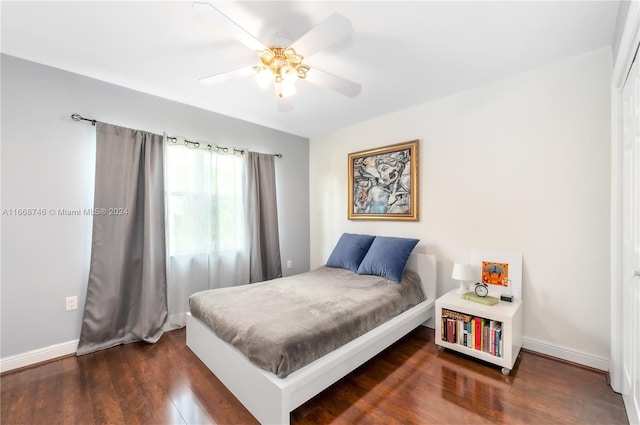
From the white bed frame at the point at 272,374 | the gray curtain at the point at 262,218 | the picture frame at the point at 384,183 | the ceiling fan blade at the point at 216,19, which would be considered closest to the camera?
the ceiling fan blade at the point at 216,19

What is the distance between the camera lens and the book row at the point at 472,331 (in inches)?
80.7

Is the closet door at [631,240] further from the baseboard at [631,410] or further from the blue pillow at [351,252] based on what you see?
the blue pillow at [351,252]

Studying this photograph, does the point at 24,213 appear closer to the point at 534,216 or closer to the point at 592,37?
the point at 534,216

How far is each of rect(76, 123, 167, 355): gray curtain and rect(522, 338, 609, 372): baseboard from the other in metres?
3.34

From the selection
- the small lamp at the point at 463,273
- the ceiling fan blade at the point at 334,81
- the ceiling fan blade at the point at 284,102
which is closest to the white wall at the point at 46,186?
the ceiling fan blade at the point at 284,102

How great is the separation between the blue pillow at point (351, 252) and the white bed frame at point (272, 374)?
32.0 inches

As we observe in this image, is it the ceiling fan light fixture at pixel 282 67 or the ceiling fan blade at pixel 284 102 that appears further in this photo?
the ceiling fan blade at pixel 284 102

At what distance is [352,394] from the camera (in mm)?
1787

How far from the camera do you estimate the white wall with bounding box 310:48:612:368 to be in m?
2.04

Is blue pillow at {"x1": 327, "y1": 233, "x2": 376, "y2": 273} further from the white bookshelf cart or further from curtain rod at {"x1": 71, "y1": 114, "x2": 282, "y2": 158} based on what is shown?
curtain rod at {"x1": 71, "y1": 114, "x2": 282, "y2": 158}

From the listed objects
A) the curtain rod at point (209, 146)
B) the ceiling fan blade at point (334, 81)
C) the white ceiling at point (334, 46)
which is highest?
the white ceiling at point (334, 46)

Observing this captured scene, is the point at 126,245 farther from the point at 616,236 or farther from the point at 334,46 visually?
the point at 616,236

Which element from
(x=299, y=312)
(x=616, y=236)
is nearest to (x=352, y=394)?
(x=299, y=312)

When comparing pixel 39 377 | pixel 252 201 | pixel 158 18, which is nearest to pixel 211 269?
pixel 252 201
